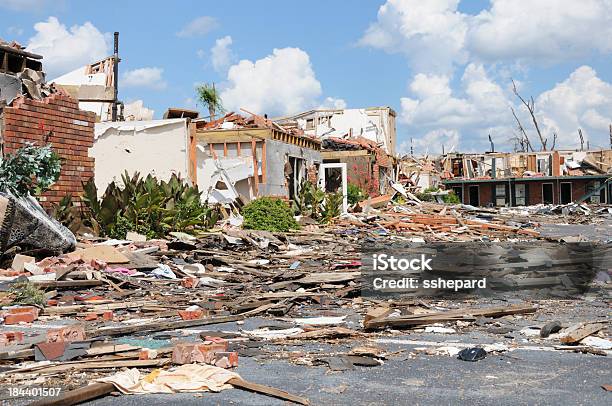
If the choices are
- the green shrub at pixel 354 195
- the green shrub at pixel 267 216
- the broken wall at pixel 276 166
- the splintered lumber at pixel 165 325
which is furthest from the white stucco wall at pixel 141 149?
the splintered lumber at pixel 165 325

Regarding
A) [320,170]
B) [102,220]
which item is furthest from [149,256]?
[320,170]

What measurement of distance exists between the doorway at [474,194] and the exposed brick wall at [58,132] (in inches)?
1590

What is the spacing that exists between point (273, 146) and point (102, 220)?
1014 centimetres

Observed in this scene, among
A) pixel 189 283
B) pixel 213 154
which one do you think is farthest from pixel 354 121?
pixel 189 283

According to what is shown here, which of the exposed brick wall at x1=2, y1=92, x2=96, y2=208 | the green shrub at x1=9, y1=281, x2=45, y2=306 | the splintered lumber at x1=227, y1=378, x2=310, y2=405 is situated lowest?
the splintered lumber at x1=227, y1=378, x2=310, y2=405

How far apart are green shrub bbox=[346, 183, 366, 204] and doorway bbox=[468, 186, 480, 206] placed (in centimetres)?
2064

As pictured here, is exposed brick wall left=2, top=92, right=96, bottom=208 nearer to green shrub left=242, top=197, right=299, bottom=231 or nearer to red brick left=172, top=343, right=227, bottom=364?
green shrub left=242, top=197, right=299, bottom=231

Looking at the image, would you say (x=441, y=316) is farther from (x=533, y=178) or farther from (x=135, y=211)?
(x=533, y=178)

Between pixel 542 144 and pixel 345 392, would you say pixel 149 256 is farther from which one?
pixel 542 144

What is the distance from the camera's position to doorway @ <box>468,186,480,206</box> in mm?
50506

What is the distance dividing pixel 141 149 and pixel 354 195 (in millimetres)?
13122

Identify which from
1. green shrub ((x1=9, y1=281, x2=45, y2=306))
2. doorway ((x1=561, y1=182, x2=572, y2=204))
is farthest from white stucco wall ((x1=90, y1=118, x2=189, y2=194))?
doorway ((x1=561, y1=182, x2=572, y2=204))

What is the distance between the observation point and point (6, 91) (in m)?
12.8

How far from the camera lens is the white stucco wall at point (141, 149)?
66.3 ft
